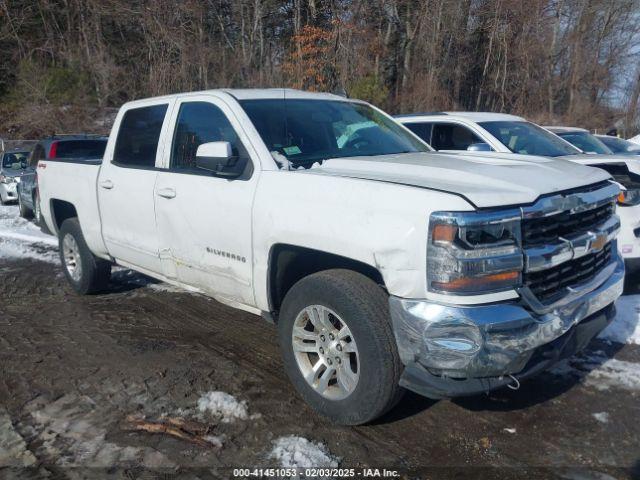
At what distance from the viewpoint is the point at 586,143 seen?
32.5 feet

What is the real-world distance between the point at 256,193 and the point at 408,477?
194 centimetres

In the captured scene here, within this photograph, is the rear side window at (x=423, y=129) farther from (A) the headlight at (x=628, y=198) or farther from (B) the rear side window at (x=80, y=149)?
(B) the rear side window at (x=80, y=149)

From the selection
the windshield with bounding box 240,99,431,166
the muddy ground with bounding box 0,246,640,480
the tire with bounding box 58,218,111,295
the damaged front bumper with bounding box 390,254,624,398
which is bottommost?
the muddy ground with bounding box 0,246,640,480

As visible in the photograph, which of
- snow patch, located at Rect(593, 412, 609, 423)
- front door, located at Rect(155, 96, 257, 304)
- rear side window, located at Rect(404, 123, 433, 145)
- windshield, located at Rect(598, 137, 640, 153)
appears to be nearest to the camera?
snow patch, located at Rect(593, 412, 609, 423)

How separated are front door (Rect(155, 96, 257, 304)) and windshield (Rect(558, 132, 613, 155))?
712 centimetres

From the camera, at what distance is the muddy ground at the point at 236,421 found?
3256mm

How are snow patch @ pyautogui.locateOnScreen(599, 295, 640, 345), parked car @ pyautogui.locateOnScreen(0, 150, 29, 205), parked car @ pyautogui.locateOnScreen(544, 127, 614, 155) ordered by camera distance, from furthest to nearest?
parked car @ pyautogui.locateOnScreen(0, 150, 29, 205) < parked car @ pyautogui.locateOnScreen(544, 127, 614, 155) < snow patch @ pyautogui.locateOnScreen(599, 295, 640, 345)

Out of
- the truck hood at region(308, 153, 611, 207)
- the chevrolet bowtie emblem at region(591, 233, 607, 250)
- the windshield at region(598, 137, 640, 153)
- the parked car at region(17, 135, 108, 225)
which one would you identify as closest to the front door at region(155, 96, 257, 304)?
the truck hood at region(308, 153, 611, 207)

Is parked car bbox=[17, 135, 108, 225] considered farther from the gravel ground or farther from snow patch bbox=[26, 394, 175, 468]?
snow patch bbox=[26, 394, 175, 468]

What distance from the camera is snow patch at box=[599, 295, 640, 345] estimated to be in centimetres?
497

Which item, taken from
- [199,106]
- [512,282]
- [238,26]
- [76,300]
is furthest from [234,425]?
[238,26]

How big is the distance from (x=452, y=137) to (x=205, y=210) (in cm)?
446

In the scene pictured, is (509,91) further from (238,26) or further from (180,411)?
(180,411)

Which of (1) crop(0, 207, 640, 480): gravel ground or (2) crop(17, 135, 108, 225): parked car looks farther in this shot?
(2) crop(17, 135, 108, 225): parked car
